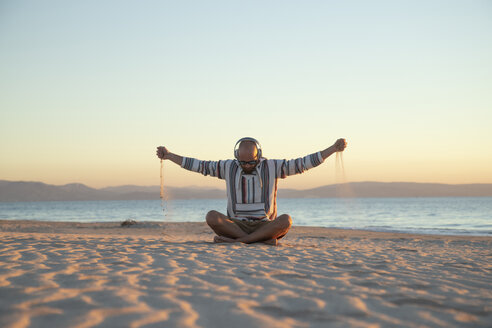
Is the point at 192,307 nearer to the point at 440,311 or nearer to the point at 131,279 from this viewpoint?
the point at 131,279

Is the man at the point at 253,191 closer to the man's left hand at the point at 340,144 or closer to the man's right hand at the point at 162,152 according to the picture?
the man's left hand at the point at 340,144

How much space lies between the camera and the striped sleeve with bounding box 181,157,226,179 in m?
5.47

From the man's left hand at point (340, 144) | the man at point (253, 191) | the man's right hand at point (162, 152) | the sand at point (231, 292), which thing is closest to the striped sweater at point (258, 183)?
the man at point (253, 191)

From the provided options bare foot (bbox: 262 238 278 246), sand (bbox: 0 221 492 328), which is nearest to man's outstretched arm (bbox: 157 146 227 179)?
bare foot (bbox: 262 238 278 246)

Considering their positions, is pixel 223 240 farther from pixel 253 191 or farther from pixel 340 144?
pixel 340 144

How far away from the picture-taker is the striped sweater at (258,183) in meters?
5.21

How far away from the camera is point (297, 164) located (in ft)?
17.3

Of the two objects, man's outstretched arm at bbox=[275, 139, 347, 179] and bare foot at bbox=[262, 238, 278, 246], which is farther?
bare foot at bbox=[262, 238, 278, 246]

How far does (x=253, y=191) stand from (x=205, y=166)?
856 mm

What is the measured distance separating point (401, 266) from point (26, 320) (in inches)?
139

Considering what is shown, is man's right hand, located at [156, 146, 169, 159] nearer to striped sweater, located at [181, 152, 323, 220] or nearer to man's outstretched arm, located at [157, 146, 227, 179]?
man's outstretched arm, located at [157, 146, 227, 179]

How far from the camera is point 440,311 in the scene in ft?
7.72

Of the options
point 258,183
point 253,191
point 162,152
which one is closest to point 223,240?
point 253,191

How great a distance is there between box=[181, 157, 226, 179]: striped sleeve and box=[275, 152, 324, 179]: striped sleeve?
0.82 m
